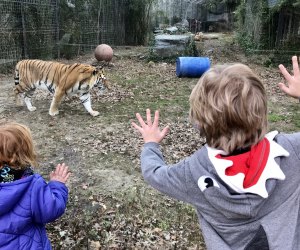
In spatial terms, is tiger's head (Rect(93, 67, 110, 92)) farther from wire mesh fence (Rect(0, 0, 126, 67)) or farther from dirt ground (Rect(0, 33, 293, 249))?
wire mesh fence (Rect(0, 0, 126, 67))

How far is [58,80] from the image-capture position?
235 inches

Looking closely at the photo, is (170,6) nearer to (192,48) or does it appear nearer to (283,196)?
(192,48)

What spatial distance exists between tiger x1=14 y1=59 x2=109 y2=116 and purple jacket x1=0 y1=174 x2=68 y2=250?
4033 millimetres

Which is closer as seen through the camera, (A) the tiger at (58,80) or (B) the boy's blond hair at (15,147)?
(B) the boy's blond hair at (15,147)

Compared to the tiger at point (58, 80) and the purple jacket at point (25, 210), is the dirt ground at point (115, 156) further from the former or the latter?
the purple jacket at point (25, 210)

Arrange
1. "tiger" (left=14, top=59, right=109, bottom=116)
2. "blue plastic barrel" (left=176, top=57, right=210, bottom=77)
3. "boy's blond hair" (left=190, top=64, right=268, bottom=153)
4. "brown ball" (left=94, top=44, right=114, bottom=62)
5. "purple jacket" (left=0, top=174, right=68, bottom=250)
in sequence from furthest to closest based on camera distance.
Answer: "brown ball" (left=94, top=44, right=114, bottom=62), "blue plastic barrel" (left=176, top=57, right=210, bottom=77), "tiger" (left=14, top=59, right=109, bottom=116), "purple jacket" (left=0, top=174, right=68, bottom=250), "boy's blond hair" (left=190, top=64, right=268, bottom=153)

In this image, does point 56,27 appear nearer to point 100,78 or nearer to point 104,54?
point 104,54

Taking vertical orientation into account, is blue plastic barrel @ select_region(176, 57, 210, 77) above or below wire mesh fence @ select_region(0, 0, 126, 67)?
below

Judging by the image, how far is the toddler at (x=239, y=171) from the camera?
1.28 metres

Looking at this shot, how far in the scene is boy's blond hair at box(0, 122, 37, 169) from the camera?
1831 mm

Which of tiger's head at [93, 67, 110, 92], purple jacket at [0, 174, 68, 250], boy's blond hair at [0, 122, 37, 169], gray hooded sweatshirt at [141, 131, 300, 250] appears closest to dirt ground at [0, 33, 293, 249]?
tiger's head at [93, 67, 110, 92]

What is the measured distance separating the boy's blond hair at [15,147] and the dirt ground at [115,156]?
53.2 inches

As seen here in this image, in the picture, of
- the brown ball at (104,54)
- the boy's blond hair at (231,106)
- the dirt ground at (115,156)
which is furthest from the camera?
the brown ball at (104,54)

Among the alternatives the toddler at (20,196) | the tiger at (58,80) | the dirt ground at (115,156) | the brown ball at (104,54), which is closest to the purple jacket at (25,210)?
the toddler at (20,196)
